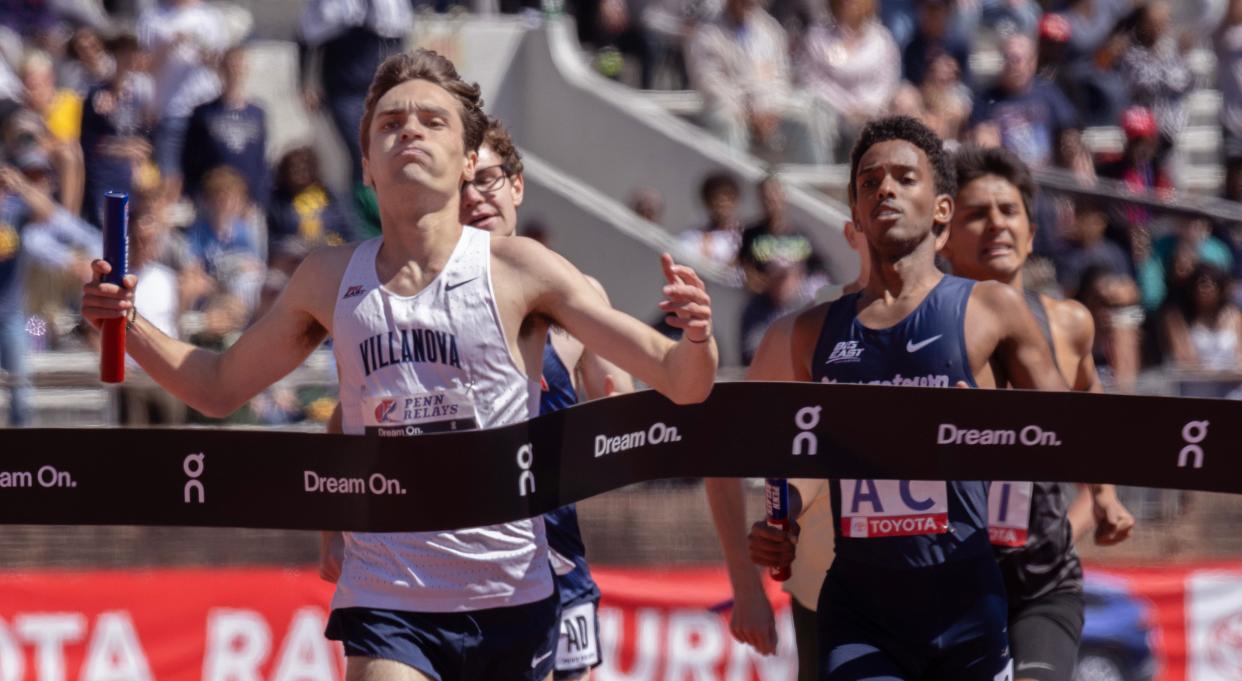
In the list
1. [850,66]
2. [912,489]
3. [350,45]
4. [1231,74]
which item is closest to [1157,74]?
[1231,74]

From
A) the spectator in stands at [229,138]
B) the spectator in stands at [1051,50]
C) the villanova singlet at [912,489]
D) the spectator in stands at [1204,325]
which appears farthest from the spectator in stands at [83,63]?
the villanova singlet at [912,489]

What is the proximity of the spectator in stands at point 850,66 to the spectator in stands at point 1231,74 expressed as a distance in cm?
257

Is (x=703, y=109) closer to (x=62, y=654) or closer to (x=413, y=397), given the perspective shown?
(x=62, y=654)

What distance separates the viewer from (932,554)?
218 inches

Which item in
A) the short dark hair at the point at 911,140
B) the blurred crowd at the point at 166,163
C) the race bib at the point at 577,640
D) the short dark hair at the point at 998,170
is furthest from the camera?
the blurred crowd at the point at 166,163

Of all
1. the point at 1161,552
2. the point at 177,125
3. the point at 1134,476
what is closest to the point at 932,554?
the point at 1134,476

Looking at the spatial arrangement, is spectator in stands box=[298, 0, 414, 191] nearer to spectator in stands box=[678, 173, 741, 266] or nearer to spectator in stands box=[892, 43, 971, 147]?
spectator in stands box=[678, 173, 741, 266]

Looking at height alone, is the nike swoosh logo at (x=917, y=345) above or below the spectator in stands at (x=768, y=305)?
below

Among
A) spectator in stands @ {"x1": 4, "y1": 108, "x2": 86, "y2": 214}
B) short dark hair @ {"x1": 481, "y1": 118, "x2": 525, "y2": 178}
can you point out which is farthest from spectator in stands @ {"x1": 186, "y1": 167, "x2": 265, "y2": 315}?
short dark hair @ {"x1": 481, "y1": 118, "x2": 525, "y2": 178}

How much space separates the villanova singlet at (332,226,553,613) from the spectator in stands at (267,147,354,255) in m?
6.83

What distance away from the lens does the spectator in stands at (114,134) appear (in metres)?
12.4

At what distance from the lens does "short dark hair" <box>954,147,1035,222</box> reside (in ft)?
22.0

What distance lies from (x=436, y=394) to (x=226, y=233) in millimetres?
6994

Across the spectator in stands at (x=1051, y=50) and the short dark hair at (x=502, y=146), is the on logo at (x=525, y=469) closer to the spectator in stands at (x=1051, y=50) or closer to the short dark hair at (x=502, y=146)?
the short dark hair at (x=502, y=146)
